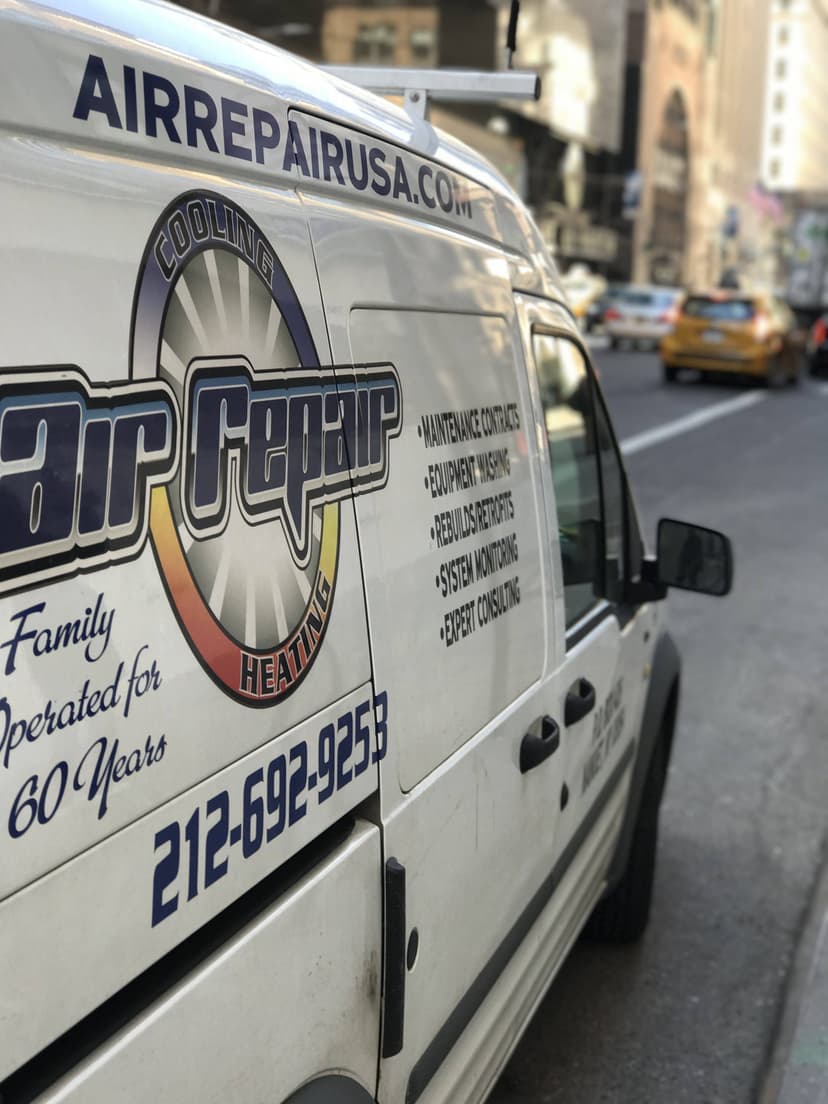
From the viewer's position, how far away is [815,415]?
63.8 feet

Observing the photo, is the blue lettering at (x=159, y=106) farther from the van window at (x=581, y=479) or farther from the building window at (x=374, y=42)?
the building window at (x=374, y=42)

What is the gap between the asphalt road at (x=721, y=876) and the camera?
332 centimetres

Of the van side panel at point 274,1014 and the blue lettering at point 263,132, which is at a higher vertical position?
the blue lettering at point 263,132

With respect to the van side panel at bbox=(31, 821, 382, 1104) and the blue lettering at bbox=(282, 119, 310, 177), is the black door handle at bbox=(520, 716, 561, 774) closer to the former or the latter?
the van side panel at bbox=(31, 821, 382, 1104)

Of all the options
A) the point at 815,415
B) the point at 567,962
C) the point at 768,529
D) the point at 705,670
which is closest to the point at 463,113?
the point at 815,415

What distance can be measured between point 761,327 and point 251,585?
22231mm

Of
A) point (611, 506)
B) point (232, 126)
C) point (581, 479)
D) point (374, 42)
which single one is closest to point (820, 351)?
point (374, 42)

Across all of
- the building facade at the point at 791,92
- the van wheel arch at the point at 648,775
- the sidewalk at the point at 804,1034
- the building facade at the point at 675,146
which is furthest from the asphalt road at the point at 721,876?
the building facade at the point at 791,92

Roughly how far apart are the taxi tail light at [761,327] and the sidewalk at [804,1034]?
1974cm

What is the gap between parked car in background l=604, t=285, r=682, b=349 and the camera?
106 ft

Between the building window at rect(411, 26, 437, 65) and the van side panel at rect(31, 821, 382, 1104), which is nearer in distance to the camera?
the van side panel at rect(31, 821, 382, 1104)

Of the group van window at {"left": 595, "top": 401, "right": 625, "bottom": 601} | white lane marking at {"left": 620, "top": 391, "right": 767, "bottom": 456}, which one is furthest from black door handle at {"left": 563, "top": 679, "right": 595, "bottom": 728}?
white lane marking at {"left": 620, "top": 391, "right": 767, "bottom": 456}

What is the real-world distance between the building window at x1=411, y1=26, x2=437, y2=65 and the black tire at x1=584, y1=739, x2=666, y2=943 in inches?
1482

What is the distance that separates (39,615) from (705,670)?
5.67 m
